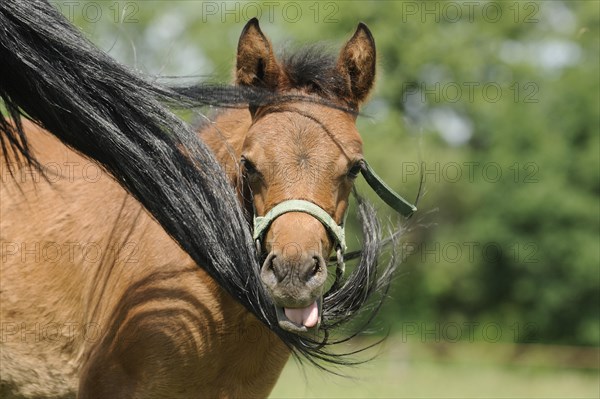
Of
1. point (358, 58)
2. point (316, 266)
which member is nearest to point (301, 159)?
point (316, 266)

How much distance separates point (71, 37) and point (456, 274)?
30.6m

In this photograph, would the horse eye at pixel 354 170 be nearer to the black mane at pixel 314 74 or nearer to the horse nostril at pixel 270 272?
the black mane at pixel 314 74

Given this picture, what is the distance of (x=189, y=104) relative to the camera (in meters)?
4.44

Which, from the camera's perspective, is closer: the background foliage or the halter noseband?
the halter noseband

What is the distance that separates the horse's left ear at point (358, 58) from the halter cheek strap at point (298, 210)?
93 cm

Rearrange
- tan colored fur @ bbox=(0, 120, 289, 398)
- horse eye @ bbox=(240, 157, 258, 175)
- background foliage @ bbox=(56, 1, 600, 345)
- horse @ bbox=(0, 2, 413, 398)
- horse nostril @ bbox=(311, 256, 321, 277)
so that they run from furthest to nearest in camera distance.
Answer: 1. background foliage @ bbox=(56, 1, 600, 345)
2. tan colored fur @ bbox=(0, 120, 289, 398)
3. horse eye @ bbox=(240, 157, 258, 175)
4. horse @ bbox=(0, 2, 413, 398)
5. horse nostril @ bbox=(311, 256, 321, 277)

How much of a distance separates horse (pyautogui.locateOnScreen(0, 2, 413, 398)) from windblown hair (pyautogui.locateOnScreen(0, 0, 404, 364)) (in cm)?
2

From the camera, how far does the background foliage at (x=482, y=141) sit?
30422 mm

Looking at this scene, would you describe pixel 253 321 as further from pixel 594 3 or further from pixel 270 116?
pixel 594 3

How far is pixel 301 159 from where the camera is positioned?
14.4 ft

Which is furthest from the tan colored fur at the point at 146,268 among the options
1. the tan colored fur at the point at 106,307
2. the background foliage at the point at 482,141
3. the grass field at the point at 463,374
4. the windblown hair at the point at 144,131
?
the background foliage at the point at 482,141

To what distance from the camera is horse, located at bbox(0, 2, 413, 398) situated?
14.4ft

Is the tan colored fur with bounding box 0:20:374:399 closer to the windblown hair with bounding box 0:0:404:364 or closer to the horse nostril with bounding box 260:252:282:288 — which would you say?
the horse nostril with bounding box 260:252:282:288

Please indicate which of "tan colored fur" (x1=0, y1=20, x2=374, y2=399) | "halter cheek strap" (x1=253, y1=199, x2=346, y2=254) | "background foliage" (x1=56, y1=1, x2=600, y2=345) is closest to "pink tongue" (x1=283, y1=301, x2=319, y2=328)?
"tan colored fur" (x1=0, y1=20, x2=374, y2=399)
